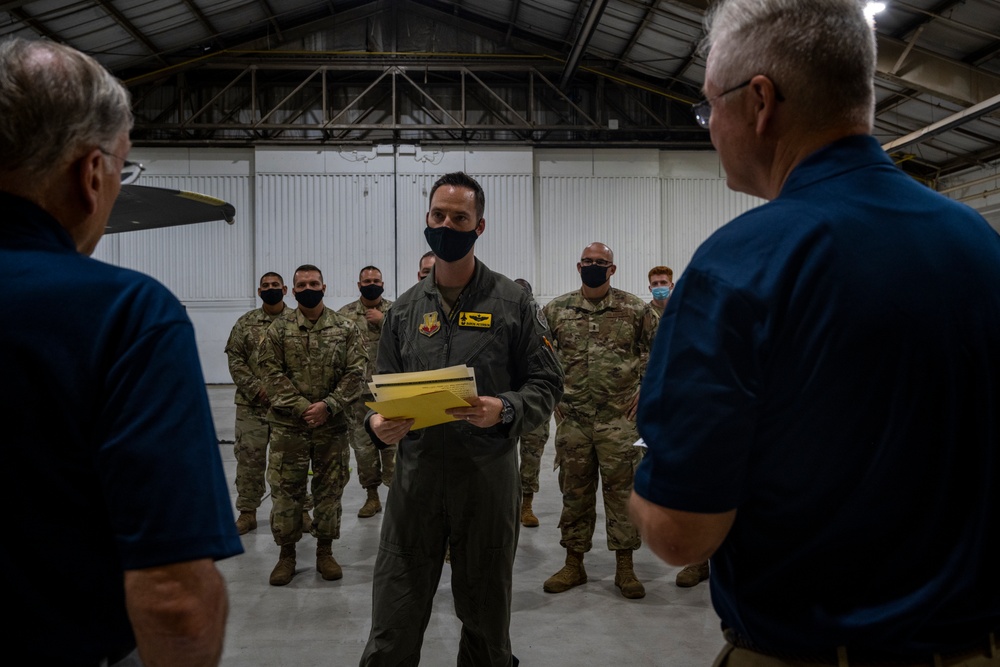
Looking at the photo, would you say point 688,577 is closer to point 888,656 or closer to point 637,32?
point 888,656

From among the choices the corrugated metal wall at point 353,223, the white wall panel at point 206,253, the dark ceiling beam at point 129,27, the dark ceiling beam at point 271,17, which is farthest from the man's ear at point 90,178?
the dark ceiling beam at point 271,17

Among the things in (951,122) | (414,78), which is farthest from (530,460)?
(414,78)

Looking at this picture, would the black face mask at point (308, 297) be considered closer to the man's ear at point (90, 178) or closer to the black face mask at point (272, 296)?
the black face mask at point (272, 296)

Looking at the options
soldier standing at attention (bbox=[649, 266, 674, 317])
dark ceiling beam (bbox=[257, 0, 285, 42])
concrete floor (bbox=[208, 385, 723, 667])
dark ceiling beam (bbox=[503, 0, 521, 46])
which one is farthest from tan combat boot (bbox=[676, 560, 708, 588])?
dark ceiling beam (bbox=[257, 0, 285, 42])

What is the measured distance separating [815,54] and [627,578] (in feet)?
11.7

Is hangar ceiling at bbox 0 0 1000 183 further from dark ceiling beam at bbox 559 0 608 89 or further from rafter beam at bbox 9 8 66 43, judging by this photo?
rafter beam at bbox 9 8 66 43

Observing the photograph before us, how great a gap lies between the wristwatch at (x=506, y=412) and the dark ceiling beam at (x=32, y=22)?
939cm

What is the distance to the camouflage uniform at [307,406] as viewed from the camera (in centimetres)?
424

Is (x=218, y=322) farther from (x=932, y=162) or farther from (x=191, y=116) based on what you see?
(x=932, y=162)

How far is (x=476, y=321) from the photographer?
2.47 m

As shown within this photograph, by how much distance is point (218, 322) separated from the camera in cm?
1221

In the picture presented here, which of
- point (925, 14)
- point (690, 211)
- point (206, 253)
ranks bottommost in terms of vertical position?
point (206, 253)

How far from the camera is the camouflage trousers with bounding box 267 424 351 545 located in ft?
13.8

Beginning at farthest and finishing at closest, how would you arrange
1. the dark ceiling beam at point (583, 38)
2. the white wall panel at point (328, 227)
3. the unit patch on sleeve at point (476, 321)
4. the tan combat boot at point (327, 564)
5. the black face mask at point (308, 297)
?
the white wall panel at point (328, 227) < the dark ceiling beam at point (583, 38) < the black face mask at point (308, 297) < the tan combat boot at point (327, 564) < the unit patch on sleeve at point (476, 321)
